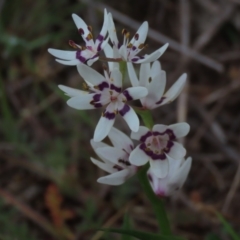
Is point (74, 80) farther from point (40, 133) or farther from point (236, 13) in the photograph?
point (236, 13)

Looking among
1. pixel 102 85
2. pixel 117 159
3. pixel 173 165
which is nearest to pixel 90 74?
pixel 102 85

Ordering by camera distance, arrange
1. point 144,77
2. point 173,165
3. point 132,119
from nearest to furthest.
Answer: point 132,119
point 144,77
point 173,165

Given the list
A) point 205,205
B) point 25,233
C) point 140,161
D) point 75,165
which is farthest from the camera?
point 75,165

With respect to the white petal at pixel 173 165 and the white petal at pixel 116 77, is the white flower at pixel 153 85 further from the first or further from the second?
the white petal at pixel 173 165

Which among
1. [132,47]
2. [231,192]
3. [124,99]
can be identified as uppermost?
[132,47]

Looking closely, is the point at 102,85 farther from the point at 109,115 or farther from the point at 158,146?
the point at 158,146

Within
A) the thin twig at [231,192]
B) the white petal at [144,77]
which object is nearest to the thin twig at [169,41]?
the thin twig at [231,192]

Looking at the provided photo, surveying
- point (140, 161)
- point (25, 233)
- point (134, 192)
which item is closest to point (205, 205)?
point (134, 192)

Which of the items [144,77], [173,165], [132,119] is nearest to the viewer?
[132,119]
